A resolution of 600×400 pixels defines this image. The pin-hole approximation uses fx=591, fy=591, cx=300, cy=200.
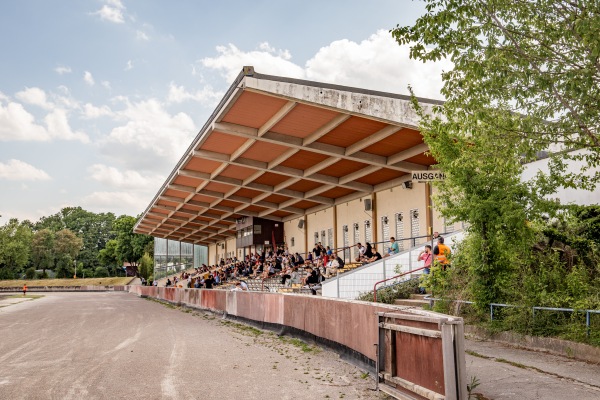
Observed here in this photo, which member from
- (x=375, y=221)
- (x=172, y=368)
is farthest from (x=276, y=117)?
(x=172, y=368)

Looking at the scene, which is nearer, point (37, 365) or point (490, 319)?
point (37, 365)

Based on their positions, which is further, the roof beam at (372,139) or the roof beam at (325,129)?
the roof beam at (372,139)

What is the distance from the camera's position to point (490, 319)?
12141 millimetres

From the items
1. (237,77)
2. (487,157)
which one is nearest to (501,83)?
(487,157)

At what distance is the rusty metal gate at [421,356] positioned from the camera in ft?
19.5

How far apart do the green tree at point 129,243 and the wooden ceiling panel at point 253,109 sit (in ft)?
372

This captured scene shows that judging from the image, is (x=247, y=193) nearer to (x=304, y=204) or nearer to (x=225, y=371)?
(x=304, y=204)

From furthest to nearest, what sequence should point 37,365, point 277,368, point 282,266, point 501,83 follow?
1. point 282,266
2. point 37,365
3. point 277,368
4. point 501,83

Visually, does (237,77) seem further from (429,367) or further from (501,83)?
(429,367)

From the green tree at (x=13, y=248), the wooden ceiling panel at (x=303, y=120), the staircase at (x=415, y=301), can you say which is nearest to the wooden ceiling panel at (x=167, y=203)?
the wooden ceiling panel at (x=303, y=120)

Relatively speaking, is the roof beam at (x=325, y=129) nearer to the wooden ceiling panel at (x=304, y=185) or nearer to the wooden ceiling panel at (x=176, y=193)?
the wooden ceiling panel at (x=304, y=185)

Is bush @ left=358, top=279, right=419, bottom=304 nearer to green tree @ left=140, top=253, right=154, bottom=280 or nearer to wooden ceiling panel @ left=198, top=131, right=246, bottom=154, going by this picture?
wooden ceiling panel @ left=198, top=131, right=246, bottom=154

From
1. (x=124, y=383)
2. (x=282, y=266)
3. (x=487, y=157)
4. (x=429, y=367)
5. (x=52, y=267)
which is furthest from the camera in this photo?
(x=52, y=267)

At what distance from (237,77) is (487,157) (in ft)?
34.6
